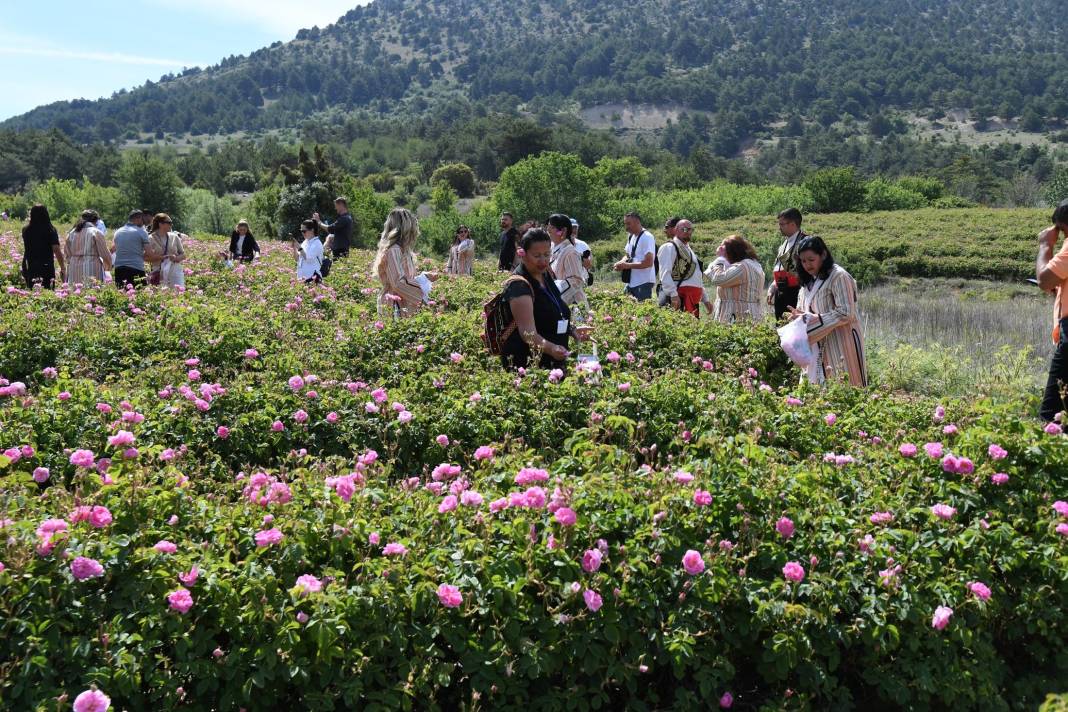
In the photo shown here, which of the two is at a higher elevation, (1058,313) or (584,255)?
(584,255)

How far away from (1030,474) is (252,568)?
3.18 m

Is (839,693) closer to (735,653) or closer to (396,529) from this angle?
(735,653)

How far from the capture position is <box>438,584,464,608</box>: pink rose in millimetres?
2623

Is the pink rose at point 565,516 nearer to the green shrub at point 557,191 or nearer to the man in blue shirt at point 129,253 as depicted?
the man in blue shirt at point 129,253

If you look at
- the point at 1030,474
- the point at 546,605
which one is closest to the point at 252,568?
the point at 546,605

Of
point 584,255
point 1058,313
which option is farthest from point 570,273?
point 1058,313

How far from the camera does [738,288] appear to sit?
27.5 feet

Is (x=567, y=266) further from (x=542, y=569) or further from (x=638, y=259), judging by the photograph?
(x=542, y=569)

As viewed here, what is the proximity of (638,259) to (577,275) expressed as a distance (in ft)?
6.34

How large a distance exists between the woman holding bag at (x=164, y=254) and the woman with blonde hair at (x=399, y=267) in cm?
404

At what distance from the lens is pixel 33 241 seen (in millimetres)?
10688

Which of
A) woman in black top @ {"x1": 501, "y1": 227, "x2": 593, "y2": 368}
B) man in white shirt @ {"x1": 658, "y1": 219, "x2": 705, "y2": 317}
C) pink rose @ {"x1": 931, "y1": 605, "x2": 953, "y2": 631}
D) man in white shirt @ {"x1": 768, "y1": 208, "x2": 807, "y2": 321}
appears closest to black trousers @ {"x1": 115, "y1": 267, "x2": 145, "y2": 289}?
man in white shirt @ {"x1": 658, "y1": 219, "x2": 705, "y2": 317}

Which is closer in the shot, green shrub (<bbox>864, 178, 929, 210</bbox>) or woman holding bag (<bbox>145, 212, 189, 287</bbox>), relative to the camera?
woman holding bag (<bbox>145, 212, 189, 287</bbox>)

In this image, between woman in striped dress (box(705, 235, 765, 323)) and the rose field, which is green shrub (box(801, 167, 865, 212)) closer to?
woman in striped dress (box(705, 235, 765, 323))
